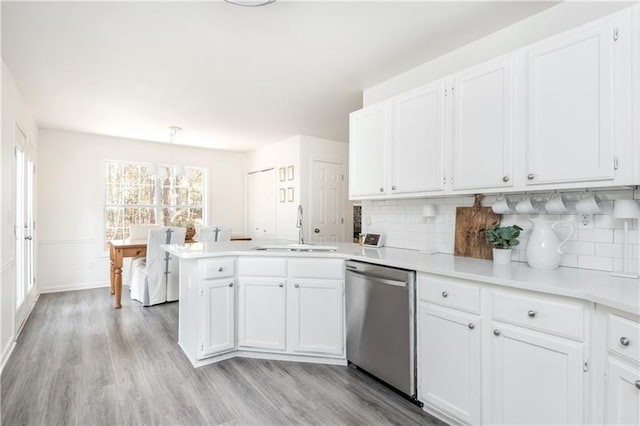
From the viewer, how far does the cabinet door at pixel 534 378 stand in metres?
1.39

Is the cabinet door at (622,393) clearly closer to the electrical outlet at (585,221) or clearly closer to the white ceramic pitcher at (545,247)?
the white ceramic pitcher at (545,247)

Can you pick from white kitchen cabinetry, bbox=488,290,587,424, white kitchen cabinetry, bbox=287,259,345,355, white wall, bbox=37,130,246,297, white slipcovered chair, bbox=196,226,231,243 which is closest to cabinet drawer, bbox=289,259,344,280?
white kitchen cabinetry, bbox=287,259,345,355

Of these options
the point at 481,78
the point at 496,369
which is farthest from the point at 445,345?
the point at 481,78

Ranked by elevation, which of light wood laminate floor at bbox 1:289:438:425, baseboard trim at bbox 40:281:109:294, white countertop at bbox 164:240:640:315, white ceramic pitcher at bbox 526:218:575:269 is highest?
white ceramic pitcher at bbox 526:218:575:269

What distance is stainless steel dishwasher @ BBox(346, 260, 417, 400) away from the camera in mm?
2074

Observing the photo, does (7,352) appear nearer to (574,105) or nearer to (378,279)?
(378,279)

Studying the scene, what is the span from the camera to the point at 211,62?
109 inches

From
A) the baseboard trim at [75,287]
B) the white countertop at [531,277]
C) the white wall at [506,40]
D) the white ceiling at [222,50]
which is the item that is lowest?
the baseboard trim at [75,287]

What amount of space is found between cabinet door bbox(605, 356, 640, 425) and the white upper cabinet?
2.90 ft

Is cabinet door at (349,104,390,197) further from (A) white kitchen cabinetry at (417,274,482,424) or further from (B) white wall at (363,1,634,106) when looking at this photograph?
(A) white kitchen cabinetry at (417,274,482,424)

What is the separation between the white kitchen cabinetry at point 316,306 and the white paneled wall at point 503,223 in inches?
30.7

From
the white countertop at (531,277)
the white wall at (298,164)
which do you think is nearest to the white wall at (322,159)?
the white wall at (298,164)

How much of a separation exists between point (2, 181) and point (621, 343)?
4.11 meters

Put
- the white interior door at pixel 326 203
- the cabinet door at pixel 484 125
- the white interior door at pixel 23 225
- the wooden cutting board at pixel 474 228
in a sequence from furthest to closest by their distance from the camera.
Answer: the white interior door at pixel 326 203, the white interior door at pixel 23 225, the wooden cutting board at pixel 474 228, the cabinet door at pixel 484 125
